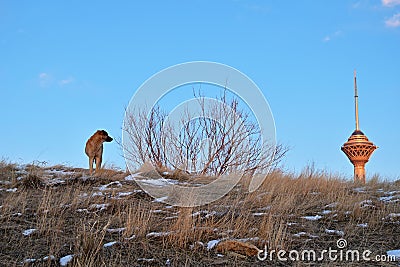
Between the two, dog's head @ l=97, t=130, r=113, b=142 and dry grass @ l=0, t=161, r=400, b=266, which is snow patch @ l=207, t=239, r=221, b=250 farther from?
dog's head @ l=97, t=130, r=113, b=142

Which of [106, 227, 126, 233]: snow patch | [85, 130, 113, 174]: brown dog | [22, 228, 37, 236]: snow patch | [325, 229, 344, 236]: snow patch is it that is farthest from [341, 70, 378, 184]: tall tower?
[22, 228, 37, 236]: snow patch

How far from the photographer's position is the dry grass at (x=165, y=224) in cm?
427

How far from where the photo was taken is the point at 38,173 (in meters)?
8.10

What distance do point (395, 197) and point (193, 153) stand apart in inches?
280

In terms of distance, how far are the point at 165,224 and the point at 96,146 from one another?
15.6ft

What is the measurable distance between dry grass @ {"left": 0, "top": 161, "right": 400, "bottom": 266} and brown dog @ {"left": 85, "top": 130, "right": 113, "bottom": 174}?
1608mm

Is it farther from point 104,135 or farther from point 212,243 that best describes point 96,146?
point 212,243

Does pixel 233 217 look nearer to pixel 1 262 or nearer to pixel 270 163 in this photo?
pixel 1 262

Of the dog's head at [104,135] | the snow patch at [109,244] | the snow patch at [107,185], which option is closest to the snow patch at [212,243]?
the snow patch at [109,244]

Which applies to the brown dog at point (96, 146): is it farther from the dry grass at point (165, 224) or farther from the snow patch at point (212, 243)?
the snow patch at point (212, 243)

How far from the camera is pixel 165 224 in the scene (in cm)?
529

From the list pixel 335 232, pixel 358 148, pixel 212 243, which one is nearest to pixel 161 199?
pixel 212 243

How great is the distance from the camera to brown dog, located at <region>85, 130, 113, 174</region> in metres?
9.50

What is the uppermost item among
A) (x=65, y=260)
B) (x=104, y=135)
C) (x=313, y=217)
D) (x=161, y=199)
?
(x=104, y=135)
